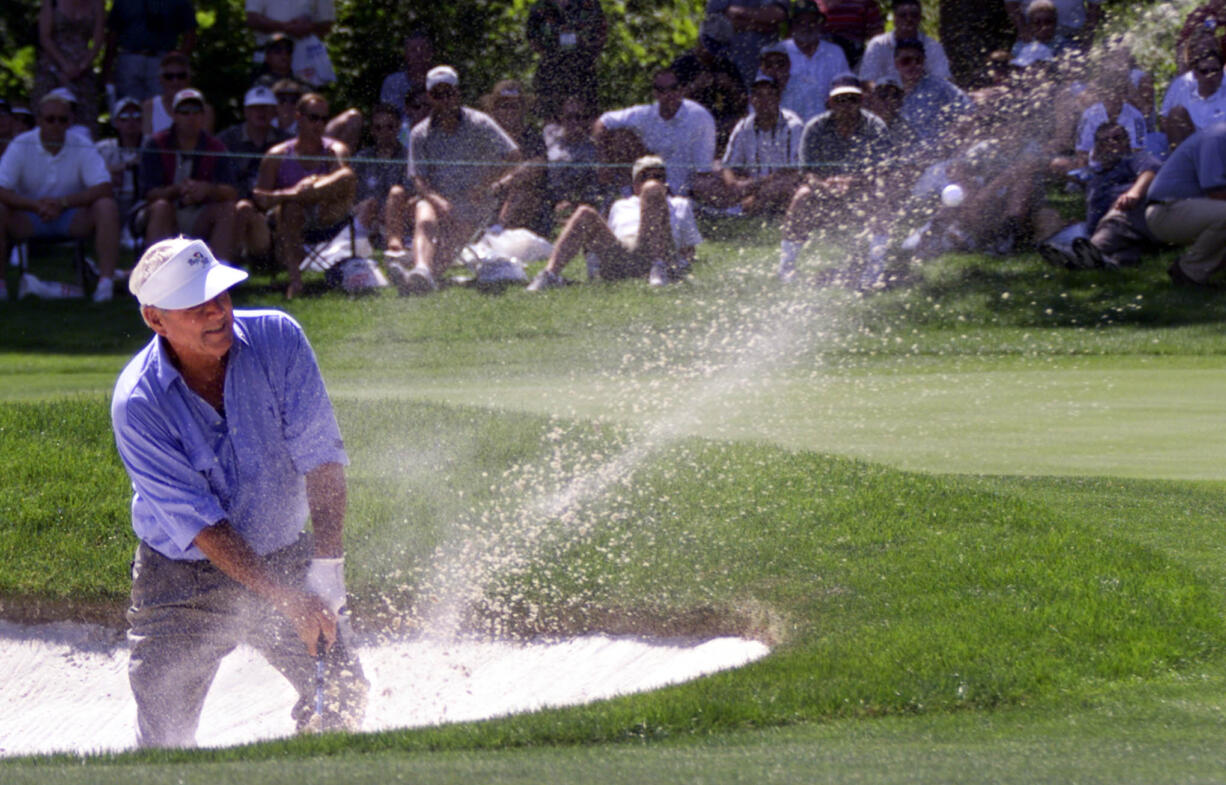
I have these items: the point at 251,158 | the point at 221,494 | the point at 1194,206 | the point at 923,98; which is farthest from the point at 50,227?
the point at 221,494

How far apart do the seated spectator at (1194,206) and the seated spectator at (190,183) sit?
801cm

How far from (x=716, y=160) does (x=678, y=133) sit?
0.74 metres

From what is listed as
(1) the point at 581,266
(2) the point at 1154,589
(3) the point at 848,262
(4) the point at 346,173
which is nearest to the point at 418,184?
(4) the point at 346,173

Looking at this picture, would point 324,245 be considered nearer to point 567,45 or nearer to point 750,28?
point 567,45

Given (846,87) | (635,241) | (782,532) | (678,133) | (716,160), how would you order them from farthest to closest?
(716,160)
(678,133)
(635,241)
(846,87)
(782,532)

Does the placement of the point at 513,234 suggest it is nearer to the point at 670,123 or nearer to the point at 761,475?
the point at 670,123

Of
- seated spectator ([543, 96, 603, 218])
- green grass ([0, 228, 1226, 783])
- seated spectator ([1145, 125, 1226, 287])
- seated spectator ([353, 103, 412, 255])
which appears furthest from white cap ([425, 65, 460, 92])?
seated spectator ([1145, 125, 1226, 287])

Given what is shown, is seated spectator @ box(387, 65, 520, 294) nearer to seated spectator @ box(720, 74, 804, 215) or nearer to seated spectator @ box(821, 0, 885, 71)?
seated spectator @ box(720, 74, 804, 215)

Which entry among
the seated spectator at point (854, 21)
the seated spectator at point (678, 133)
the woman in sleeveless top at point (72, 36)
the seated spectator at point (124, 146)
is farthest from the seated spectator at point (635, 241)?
the woman in sleeveless top at point (72, 36)

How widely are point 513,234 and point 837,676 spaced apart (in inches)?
395

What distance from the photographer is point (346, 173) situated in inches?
545

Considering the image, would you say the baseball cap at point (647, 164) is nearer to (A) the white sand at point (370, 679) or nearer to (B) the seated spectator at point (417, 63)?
(B) the seated spectator at point (417, 63)

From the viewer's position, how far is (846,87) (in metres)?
12.8

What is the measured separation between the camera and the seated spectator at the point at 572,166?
1447 centimetres
